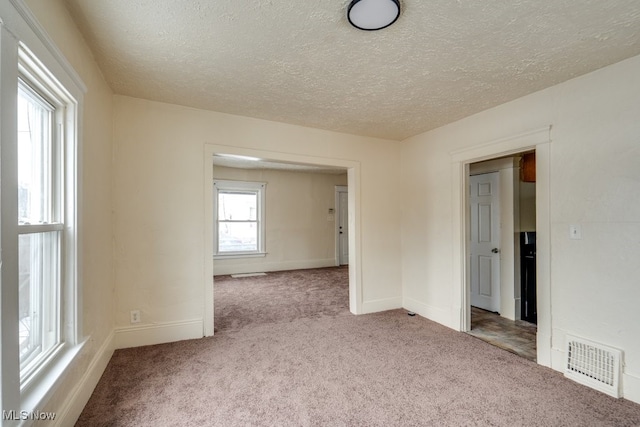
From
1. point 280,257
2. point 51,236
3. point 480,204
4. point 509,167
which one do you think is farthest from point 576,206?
point 280,257

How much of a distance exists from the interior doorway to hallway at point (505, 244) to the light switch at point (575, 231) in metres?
1.13

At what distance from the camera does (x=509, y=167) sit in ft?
12.3

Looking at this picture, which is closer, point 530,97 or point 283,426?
point 283,426

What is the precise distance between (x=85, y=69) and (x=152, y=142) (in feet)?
3.14

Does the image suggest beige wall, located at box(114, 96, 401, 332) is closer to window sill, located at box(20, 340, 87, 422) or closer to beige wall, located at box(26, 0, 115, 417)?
beige wall, located at box(26, 0, 115, 417)

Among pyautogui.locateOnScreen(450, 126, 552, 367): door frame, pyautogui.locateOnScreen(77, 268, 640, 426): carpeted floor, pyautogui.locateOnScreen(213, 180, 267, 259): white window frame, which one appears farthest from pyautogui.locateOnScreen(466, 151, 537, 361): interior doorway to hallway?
pyautogui.locateOnScreen(213, 180, 267, 259): white window frame

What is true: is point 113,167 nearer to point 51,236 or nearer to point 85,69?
point 85,69

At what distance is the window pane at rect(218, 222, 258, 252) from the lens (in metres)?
6.66

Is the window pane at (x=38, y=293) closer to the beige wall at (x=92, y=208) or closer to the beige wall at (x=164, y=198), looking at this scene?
the beige wall at (x=92, y=208)

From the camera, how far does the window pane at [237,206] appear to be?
6.68 metres

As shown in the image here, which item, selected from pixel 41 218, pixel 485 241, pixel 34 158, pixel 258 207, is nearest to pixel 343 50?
pixel 34 158

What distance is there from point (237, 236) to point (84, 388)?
16.2 feet

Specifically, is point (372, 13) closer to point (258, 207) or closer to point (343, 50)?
point (343, 50)

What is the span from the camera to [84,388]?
1.92 metres
